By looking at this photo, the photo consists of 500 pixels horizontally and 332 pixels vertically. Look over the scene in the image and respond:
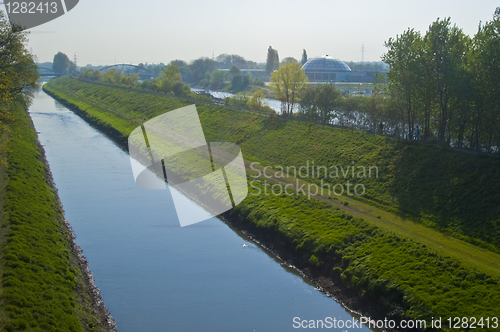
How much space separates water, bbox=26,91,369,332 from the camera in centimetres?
1606

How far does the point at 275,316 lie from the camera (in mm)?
16203

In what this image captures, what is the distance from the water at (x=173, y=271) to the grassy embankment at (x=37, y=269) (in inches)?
55.9

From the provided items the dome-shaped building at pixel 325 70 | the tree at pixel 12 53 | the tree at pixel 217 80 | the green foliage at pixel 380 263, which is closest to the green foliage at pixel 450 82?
the green foliage at pixel 380 263

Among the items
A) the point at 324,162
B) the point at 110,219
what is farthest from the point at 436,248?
the point at 110,219

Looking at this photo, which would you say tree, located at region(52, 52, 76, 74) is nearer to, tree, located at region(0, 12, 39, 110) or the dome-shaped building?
the dome-shaped building

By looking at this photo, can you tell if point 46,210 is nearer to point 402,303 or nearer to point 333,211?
point 333,211

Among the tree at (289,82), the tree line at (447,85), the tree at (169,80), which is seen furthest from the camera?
the tree at (169,80)

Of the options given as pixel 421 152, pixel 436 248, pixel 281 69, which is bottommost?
pixel 436 248

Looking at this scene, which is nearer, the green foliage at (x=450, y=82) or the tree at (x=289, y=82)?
the green foliage at (x=450, y=82)

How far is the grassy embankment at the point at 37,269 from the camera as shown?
12766mm

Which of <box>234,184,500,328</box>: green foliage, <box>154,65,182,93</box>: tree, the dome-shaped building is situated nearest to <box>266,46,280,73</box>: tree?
the dome-shaped building

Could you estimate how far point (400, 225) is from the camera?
21.0 m

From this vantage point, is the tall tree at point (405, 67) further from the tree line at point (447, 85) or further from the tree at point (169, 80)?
the tree at point (169, 80)

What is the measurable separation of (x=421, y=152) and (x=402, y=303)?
13.4 m
